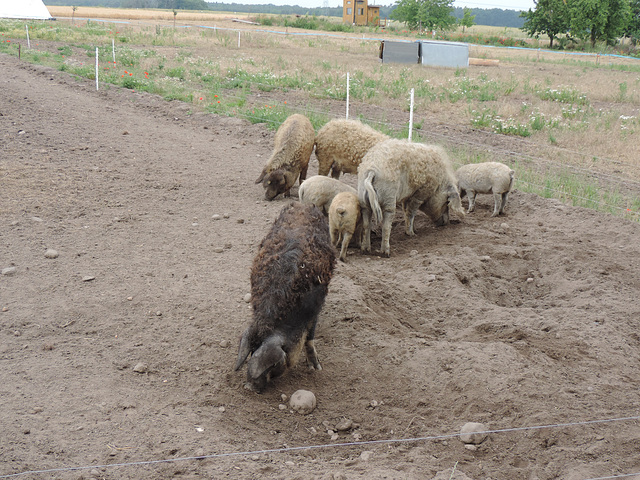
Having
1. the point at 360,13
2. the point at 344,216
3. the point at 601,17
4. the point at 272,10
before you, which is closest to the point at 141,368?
the point at 344,216

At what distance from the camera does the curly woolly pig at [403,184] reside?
7656 millimetres

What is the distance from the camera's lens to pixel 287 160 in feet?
31.3

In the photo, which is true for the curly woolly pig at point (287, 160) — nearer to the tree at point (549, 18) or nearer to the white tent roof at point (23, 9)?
the white tent roof at point (23, 9)

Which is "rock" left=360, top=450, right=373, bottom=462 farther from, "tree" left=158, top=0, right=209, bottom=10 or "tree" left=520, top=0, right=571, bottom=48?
"tree" left=158, top=0, right=209, bottom=10

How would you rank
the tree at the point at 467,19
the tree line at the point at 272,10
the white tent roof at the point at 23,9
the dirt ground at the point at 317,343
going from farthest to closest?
Result: the tree line at the point at 272,10 < the tree at the point at 467,19 < the white tent roof at the point at 23,9 < the dirt ground at the point at 317,343

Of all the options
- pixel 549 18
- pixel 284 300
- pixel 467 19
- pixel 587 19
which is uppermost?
pixel 467 19

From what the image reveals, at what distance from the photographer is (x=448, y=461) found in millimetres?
3781

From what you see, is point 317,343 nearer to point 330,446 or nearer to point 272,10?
point 330,446

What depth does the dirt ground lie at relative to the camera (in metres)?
3.74

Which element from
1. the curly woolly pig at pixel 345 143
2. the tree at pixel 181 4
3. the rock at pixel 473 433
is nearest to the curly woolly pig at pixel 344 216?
the curly woolly pig at pixel 345 143

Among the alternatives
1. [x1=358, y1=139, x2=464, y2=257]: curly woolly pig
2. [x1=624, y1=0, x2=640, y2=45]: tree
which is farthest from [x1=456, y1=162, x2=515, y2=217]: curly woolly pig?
[x1=624, y1=0, x2=640, y2=45]: tree

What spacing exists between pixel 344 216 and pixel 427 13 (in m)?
56.1

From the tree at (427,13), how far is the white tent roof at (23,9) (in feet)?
113

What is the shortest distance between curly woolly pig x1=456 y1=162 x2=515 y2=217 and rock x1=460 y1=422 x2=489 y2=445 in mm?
5529
